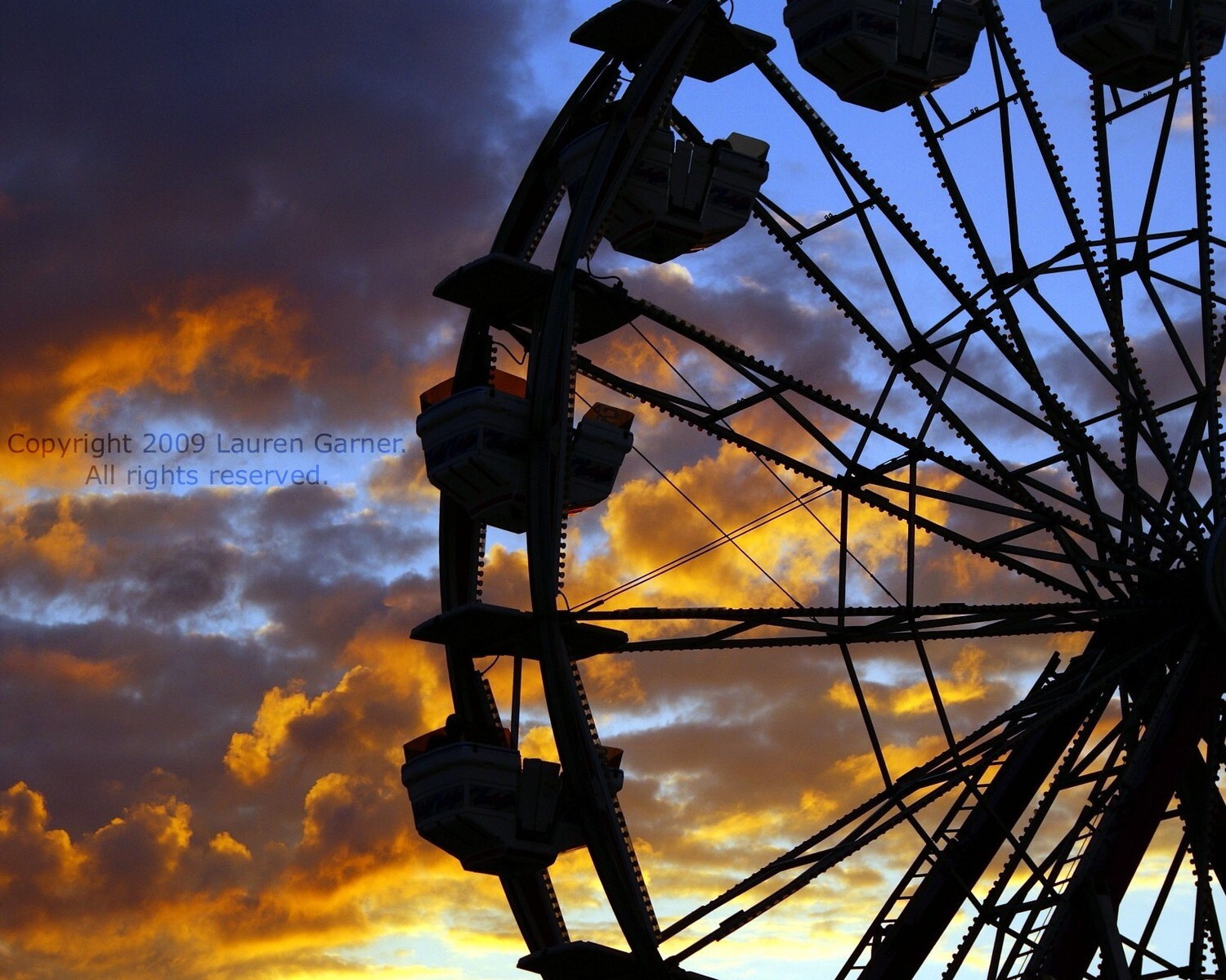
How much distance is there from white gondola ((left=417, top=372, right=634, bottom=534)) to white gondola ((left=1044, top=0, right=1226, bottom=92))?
7.74 metres

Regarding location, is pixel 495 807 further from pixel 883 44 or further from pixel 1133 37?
pixel 1133 37

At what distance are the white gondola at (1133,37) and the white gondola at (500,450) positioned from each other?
7735 millimetres

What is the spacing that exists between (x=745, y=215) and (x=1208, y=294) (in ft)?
18.6

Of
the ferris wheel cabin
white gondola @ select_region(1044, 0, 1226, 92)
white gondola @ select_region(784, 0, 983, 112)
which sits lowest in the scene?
the ferris wheel cabin

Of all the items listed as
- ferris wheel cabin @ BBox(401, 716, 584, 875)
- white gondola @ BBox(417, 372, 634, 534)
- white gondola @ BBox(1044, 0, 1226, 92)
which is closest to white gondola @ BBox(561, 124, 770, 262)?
white gondola @ BBox(417, 372, 634, 534)

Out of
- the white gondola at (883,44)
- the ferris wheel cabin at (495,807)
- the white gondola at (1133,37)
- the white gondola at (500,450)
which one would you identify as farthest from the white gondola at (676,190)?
the ferris wheel cabin at (495,807)

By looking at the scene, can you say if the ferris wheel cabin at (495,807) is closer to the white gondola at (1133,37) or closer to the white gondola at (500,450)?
the white gondola at (500,450)

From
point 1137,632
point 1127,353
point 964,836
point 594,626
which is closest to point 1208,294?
point 1127,353

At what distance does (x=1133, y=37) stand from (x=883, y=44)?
3.44 m

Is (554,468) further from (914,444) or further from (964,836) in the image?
(964,836)

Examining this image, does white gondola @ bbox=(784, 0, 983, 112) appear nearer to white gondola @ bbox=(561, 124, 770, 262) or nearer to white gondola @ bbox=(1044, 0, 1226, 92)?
white gondola @ bbox=(561, 124, 770, 262)

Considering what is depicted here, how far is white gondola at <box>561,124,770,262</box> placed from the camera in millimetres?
25125

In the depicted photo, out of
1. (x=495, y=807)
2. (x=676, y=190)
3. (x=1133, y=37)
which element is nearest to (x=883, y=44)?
(x=676, y=190)

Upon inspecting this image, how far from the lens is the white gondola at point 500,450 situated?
2420 centimetres
